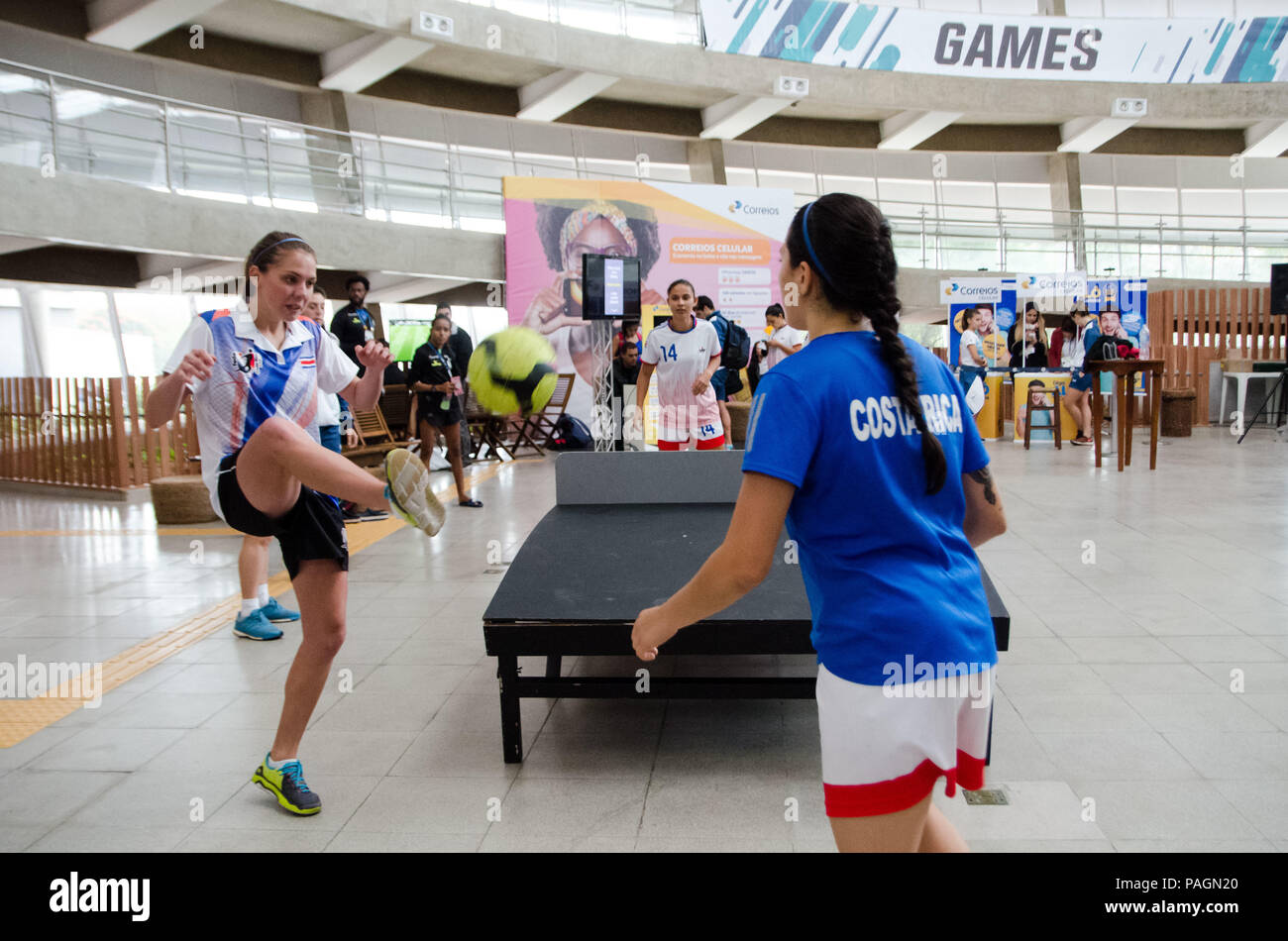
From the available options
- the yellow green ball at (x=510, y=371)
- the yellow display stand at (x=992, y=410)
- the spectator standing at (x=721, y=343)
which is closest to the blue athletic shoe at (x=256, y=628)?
the yellow green ball at (x=510, y=371)

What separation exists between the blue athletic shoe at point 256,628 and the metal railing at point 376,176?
24.2 ft

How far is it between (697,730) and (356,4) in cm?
1415

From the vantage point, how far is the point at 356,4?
14.5 metres

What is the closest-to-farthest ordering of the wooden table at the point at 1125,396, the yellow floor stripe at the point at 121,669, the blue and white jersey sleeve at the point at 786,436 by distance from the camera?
the blue and white jersey sleeve at the point at 786,436 → the yellow floor stripe at the point at 121,669 → the wooden table at the point at 1125,396

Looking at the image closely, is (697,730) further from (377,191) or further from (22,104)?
(377,191)

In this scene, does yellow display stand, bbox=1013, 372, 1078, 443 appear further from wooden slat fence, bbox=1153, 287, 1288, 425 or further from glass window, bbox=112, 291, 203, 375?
glass window, bbox=112, 291, 203, 375

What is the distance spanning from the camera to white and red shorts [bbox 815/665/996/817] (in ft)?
5.01

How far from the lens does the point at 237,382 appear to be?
2879mm

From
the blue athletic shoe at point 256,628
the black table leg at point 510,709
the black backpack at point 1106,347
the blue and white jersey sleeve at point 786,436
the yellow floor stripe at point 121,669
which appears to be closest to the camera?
the blue and white jersey sleeve at point 786,436

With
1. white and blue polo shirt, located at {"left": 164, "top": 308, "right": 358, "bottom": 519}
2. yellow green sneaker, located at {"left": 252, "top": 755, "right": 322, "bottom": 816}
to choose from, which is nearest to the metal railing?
white and blue polo shirt, located at {"left": 164, "top": 308, "right": 358, "bottom": 519}

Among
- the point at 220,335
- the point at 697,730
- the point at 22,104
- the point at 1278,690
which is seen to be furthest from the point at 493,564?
the point at 22,104

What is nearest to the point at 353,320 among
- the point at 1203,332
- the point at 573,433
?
the point at 573,433

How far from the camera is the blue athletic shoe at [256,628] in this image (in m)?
4.79

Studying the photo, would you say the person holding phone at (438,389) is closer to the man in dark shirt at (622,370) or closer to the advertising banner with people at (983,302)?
the man in dark shirt at (622,370)
